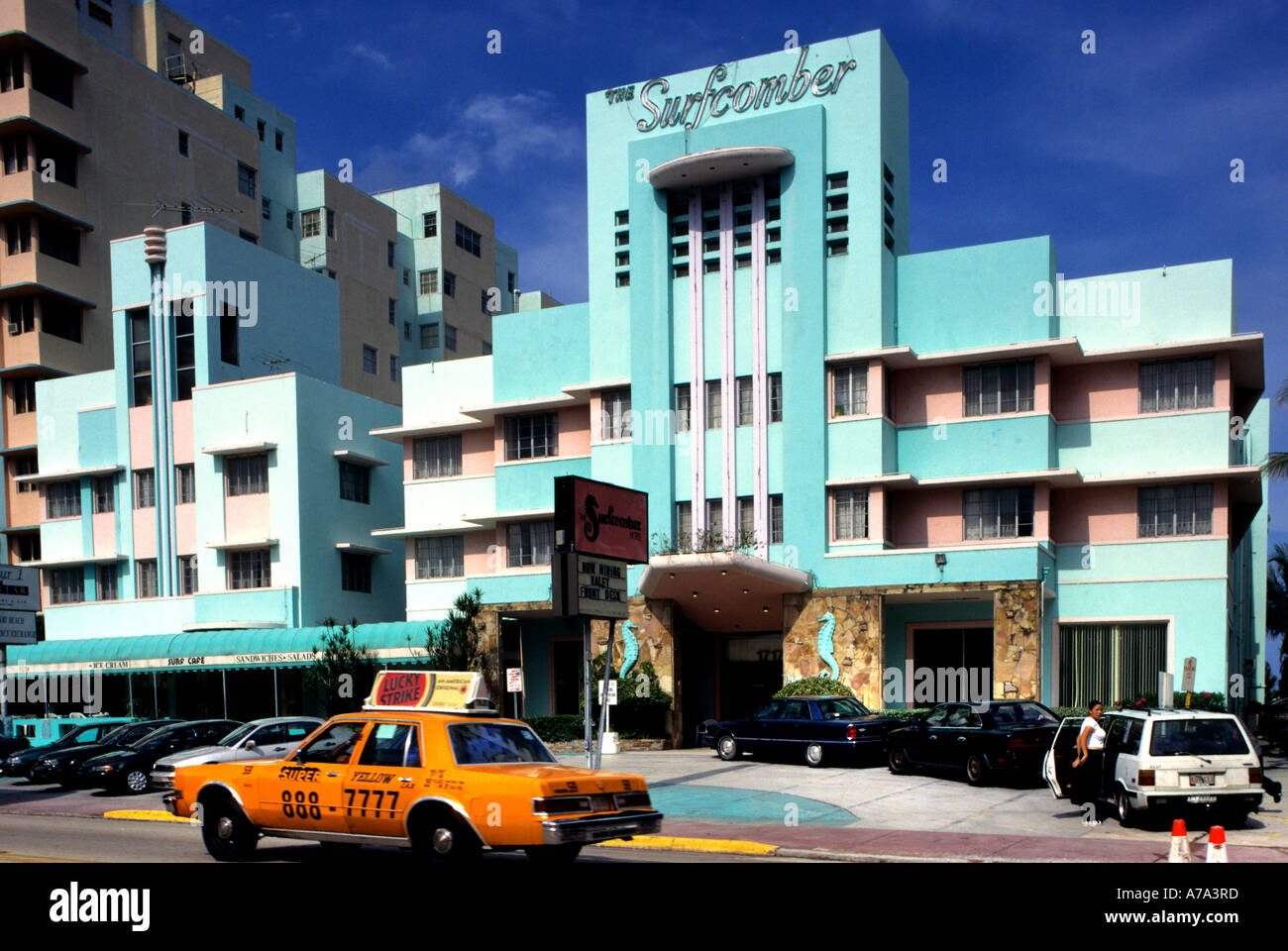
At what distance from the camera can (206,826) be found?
13922mm

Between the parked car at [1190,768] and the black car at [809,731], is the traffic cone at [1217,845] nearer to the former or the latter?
the parked car at [1190,768]

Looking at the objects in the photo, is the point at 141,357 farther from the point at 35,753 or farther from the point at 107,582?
the point at 35,753

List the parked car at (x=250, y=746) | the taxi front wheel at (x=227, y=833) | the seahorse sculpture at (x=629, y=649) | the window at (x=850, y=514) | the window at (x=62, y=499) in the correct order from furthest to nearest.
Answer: the window at (x=62, y=499) → the seahorse sculpture at (x=629, y=649) → the window at (x=850, y=514) → the parked car at (x=250, y=746) → the taxi front wheel at (x=227, y=833)

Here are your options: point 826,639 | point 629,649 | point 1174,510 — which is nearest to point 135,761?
point 629,649

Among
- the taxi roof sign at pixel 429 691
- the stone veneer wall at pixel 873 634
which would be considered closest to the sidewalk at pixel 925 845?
the taxi roof sign at pixel 429 691

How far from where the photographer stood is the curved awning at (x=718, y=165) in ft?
115

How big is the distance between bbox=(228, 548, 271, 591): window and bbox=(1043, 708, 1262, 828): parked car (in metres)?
32.8

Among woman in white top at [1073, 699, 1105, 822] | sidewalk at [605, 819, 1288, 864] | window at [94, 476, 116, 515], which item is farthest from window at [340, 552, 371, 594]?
woman in white top at [1073, 699, 1105, 822]

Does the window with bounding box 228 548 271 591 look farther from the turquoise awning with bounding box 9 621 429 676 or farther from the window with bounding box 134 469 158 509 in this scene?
the window with bounding box 134 469 158 509

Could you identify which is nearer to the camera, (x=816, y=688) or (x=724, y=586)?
(x=816, y=688)

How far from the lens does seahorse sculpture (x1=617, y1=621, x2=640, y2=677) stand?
34.9 metres

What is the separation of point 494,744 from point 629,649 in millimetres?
22416

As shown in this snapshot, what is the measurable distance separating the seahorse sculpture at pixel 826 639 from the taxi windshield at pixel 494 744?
67.1ft

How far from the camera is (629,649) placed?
115ft
